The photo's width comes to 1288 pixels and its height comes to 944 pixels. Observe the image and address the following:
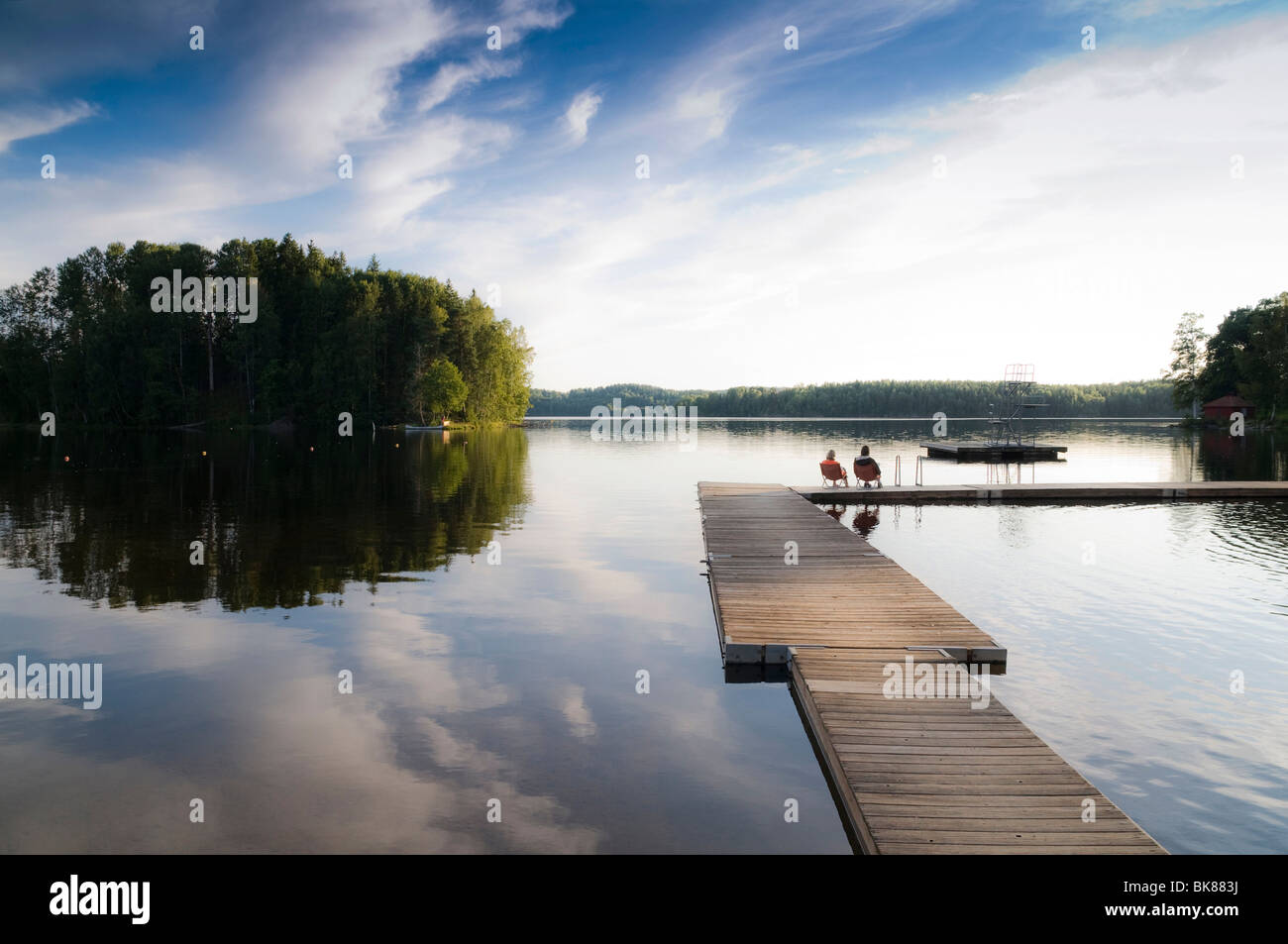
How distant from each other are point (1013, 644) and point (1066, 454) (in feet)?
167

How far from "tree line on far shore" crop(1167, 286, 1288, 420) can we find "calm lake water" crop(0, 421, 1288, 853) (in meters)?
71.9

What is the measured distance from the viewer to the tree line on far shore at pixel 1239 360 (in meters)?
78.3

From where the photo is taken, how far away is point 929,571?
16.7 m

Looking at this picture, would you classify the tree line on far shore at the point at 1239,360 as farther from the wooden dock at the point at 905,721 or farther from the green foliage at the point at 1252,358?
the wooden dock at the point at 905,721

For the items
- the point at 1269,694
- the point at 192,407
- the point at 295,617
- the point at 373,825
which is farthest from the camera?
the point at 192,407

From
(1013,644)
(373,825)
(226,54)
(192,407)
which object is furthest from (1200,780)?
(192,407)

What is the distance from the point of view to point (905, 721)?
734cm

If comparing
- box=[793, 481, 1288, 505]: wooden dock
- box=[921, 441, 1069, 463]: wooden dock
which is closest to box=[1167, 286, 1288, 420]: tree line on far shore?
box=[921, 441, 1069, 463]: wooden dock

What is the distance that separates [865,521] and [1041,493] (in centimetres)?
899

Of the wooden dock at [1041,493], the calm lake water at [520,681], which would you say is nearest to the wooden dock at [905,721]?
the calm lake water at [520,681]

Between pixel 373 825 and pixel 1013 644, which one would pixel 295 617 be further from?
pixel 1013 644

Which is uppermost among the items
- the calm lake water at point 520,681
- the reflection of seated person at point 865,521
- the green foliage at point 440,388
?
the green foliage at point 440,388

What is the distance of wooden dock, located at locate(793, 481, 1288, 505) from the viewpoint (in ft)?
92.6

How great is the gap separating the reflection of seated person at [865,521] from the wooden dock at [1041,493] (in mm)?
1164
